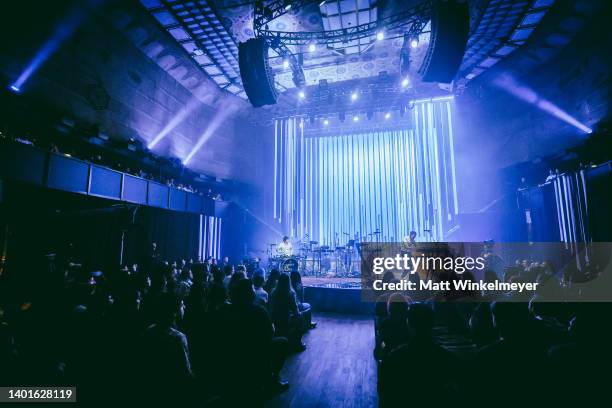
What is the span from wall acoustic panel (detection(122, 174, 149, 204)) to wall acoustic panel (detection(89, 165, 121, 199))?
0.73 ft

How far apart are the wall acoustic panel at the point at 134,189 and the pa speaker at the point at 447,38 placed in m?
8.54

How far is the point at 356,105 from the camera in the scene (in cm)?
1211

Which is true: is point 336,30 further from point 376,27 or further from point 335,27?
point 335,27

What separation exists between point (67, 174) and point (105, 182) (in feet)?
3.19

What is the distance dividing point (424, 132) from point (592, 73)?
730cm

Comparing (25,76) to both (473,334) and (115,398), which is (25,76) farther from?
(473,334)

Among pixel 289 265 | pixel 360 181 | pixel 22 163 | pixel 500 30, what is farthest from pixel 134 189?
pixel 500 30

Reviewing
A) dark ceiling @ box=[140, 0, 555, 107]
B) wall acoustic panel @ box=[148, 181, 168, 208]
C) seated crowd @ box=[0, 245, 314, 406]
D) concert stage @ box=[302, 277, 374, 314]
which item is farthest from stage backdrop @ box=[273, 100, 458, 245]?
seated crowd @ box=[0, 245, 314, 406]

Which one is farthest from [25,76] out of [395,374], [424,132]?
[424,132]

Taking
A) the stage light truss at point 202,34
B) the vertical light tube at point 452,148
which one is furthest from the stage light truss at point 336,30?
the vertical light tube at point 452,148

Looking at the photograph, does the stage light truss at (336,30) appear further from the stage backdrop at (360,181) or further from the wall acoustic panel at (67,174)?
the stage backdrop at (360,181)

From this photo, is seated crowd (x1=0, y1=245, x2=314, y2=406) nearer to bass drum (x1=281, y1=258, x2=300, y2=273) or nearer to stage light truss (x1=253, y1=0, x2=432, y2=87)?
bass drum (x1=281, y1=258, x2=300, y2=273)

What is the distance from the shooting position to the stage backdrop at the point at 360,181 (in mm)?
14438

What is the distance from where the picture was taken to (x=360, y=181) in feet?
53.6
